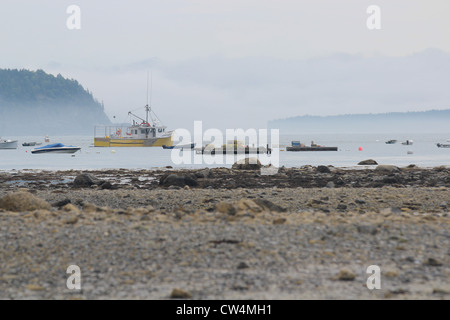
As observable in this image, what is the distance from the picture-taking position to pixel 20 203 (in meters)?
15.8

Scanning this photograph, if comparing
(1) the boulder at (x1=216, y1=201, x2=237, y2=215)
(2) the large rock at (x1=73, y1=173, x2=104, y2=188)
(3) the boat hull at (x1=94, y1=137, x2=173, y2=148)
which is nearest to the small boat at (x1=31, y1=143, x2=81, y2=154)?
(3) the boat hull at (x1=94, y1=137, x2=173, y2=148)

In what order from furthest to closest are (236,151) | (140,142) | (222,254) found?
(140,142) → (236,151) → (222,254)

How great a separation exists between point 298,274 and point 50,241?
192 inches

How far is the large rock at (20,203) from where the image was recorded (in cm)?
1573

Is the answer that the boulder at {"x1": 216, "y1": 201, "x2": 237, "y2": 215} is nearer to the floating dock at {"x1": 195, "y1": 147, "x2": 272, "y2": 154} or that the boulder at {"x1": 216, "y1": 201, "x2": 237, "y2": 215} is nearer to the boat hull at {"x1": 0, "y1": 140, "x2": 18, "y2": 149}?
the floating dock at {"x1": 195, "y1": 147, "x2": 272, "y2": 154}

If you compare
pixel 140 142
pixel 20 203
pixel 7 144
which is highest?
pixel 140 142

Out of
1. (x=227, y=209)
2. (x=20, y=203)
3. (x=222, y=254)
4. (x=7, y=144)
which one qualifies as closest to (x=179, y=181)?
(x=20, y=203)

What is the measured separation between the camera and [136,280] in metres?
9.01

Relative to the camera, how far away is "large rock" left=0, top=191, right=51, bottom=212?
51.6 feet

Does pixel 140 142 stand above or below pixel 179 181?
above

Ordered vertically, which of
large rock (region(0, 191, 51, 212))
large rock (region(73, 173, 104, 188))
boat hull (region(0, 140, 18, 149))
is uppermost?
boat hull (region(0, 140, 18, 149))

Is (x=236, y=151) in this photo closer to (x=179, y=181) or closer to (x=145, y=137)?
(x=145, y=137)

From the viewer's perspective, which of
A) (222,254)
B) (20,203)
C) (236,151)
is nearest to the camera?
(222,254)
